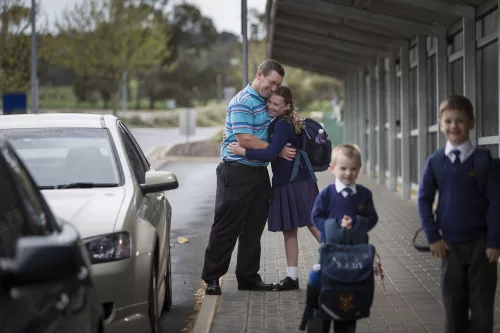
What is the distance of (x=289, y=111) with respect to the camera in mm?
9125

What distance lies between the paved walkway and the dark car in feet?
12.1

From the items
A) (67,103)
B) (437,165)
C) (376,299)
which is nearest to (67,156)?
(376,299)

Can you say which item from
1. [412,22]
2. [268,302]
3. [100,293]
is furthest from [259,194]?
[412,22]

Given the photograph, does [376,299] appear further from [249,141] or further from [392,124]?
[392,124]

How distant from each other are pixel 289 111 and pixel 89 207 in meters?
2.51

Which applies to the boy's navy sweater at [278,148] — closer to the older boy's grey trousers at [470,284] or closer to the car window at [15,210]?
the older boy's grey trousers at [470,284]

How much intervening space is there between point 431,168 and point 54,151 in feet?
9.85

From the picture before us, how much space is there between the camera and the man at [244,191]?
9055 mm

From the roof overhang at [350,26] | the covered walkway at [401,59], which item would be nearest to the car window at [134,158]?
the covered walkway at [401,59]

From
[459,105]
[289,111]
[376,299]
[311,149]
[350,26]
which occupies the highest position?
[350,26]

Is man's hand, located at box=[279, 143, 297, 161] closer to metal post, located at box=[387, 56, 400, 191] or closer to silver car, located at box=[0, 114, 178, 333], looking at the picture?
silver car, located at box=[0, 114, 178, 333]

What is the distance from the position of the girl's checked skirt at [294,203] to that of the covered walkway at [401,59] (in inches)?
139

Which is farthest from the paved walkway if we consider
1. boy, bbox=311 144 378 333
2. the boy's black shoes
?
boy, bbox=311 144 378 333

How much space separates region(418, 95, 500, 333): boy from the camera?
20.2 ft
